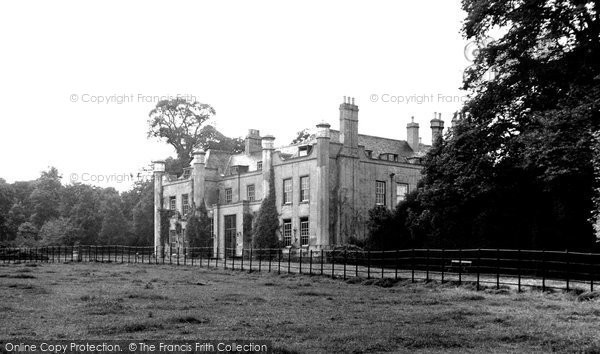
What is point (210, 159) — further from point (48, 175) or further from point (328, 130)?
point (48, 175)

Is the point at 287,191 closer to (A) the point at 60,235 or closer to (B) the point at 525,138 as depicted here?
(B) the point at 525,138

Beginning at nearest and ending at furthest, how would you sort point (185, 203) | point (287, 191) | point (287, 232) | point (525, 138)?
1. point (525, 138)
2. point (287, 232)
3. point (287, 191)
4. point (185, 203)

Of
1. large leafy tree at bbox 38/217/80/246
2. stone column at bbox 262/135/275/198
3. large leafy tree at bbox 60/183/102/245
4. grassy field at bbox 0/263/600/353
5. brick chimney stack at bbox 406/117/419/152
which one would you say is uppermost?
brick chimney stack at bbox 406/117/419/152

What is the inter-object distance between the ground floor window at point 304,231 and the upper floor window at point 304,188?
1476 millimetres

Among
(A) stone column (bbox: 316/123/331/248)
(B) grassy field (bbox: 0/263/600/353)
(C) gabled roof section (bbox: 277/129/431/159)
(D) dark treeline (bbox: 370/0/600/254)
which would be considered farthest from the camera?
(C) gabled roof section (bbox: 277/129/431/159)

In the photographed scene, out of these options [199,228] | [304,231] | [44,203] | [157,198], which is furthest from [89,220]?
[304,231]

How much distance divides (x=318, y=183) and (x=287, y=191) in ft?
12.9

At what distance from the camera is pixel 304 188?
53.3 metres

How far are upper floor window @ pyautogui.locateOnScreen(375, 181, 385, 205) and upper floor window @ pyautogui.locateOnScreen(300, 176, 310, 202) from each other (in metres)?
5.18

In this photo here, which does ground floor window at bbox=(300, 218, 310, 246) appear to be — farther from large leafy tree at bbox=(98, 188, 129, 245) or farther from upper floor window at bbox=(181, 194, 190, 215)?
large leafy tree at bbox=(98, 188, 129, 245)

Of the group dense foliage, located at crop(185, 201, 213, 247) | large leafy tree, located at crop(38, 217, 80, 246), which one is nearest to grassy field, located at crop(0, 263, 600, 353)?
dense foliage, located at crop(185, 201, 213, 247)

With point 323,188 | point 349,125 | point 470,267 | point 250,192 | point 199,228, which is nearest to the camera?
point 470,267

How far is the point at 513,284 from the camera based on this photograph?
2322 cm

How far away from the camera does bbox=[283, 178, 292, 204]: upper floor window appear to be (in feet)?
179
